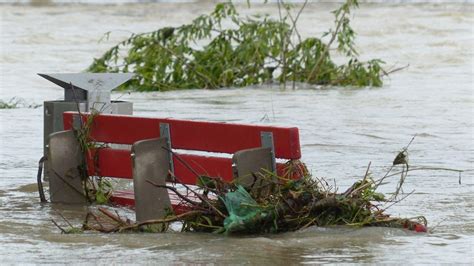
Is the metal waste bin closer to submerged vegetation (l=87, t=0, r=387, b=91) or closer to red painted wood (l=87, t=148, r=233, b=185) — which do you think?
red painted wood (l=87, t=148, r=233, b=185)

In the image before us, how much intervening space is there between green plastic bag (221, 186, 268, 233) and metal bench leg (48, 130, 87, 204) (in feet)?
6.25

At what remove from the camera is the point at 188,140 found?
27.1 ft

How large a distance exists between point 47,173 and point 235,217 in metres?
2.46

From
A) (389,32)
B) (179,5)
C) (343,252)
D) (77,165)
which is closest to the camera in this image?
(343,252)

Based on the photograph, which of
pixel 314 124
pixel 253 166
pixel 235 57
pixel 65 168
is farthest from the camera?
pixel 235 57

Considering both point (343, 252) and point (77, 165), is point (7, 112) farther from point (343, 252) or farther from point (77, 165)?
point (343, 252)

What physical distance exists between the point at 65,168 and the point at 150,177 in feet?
4.05

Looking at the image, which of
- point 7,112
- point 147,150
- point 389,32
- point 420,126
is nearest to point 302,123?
point 420,126

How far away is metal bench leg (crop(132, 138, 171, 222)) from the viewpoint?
808cm

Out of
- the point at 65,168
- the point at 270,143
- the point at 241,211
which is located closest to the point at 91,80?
the point at 65,168

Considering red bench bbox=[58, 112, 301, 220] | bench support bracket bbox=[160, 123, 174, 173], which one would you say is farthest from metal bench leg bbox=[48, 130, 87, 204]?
bench support bracket bbox=[160, 123, 174, 173]

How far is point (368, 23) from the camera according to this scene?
1321 inches

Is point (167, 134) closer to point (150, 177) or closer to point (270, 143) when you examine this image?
point (150, 177)

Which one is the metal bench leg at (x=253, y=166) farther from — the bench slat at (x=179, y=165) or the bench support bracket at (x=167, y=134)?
the bench support bracket at (x=167, y=134)
